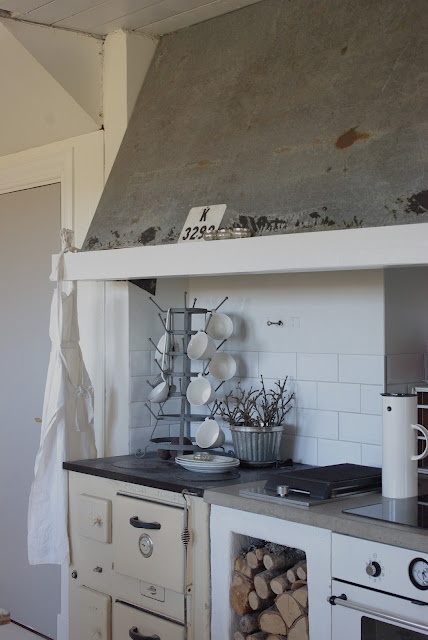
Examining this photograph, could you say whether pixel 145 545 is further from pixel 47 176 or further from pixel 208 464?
pixel 47 176

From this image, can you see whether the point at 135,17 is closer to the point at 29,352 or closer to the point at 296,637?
the point at 29,352

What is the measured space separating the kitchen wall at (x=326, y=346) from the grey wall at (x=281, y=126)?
458mm

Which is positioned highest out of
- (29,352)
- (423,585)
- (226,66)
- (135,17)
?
(135,17)

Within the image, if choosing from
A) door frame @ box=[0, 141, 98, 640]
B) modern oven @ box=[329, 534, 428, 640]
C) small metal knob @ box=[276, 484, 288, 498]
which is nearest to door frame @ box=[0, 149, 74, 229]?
door frame @ box=[0, 141, 98, 640]

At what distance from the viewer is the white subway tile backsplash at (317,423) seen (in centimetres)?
346

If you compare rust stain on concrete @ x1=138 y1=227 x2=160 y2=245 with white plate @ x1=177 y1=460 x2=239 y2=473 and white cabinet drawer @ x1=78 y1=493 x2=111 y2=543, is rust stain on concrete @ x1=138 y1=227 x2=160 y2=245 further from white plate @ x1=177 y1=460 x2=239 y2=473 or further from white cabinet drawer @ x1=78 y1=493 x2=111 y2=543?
white cabinet drawer @ x1=78 y1=493 x2=111 y2=543

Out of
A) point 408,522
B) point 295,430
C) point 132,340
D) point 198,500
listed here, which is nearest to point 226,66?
point 132,340

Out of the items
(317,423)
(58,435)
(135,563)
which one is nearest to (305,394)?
(317,423)

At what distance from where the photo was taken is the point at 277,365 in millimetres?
3674

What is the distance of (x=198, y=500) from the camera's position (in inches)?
120

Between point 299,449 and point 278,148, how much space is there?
3.79ft

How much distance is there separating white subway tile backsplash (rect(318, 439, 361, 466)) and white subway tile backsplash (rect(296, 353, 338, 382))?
0.24 meters

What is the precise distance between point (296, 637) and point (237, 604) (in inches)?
10.0

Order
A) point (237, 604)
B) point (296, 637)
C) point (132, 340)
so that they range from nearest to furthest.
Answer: point (296, 637) → point (237, 604) → point (132, 340)
